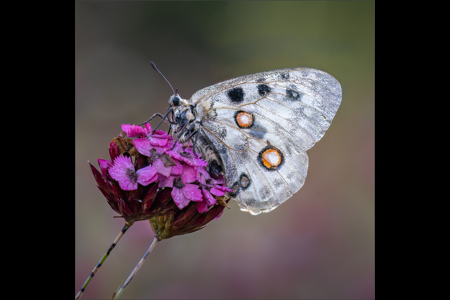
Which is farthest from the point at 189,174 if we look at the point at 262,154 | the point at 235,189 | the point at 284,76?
the point at 284,76

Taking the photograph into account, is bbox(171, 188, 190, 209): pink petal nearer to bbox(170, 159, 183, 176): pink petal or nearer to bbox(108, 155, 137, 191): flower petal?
bbox(170, 159, 183, 176): pink petal

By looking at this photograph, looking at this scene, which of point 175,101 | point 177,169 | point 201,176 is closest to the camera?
point 177,169

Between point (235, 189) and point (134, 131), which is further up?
point (235, 189)

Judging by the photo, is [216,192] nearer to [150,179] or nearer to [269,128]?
[150,179]

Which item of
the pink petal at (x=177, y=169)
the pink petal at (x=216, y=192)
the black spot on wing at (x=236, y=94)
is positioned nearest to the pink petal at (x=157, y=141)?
the pink petal at (x=177, y=169)

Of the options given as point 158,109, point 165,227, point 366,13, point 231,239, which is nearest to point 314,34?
point 366,13

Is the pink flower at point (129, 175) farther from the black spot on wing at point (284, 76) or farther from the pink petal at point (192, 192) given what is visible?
the black spot on wing at point (284, 76)

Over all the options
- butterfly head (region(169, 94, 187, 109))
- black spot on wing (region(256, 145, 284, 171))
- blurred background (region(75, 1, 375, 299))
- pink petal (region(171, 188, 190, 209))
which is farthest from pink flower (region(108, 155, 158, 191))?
blurred background (region(75, 1, 375, 299))
